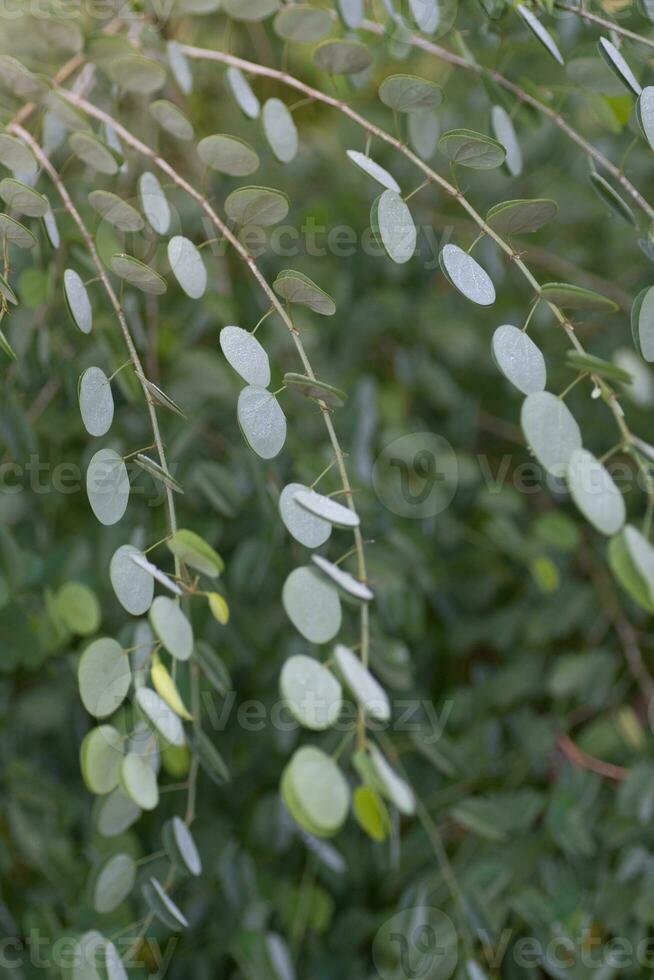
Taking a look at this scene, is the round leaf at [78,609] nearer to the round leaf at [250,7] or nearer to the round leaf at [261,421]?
the round leaf at [261,421]

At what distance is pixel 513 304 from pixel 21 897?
76 cm

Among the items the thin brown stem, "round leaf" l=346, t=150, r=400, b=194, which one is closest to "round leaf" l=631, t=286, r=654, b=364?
"round leaf" l=346, t=150, r=400, b=194

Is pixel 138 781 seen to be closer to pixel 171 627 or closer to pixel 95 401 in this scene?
pixel 171 627

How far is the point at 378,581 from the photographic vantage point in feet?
2.50

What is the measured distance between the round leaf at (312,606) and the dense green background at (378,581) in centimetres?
23

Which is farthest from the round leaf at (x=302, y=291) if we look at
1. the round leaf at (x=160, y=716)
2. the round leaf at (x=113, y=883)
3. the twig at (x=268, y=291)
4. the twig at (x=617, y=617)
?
the twig at (x=617, y=617)

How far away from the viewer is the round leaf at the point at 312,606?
42cm

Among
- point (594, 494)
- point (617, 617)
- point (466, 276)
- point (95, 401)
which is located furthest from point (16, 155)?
point (617, 617)

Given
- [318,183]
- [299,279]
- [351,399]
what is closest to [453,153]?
[299,279]

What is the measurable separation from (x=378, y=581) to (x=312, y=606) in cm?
35

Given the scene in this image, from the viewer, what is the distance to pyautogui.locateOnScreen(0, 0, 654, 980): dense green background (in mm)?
708

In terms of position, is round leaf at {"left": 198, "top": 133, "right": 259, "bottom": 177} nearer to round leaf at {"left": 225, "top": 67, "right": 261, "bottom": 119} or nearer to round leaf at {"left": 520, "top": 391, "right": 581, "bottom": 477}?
round leaf at {"left": 225, "top": 67, "right": 261, "bottom": 119}

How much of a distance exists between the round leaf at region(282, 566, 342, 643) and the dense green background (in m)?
0.23

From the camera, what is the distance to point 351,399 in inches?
33.1
